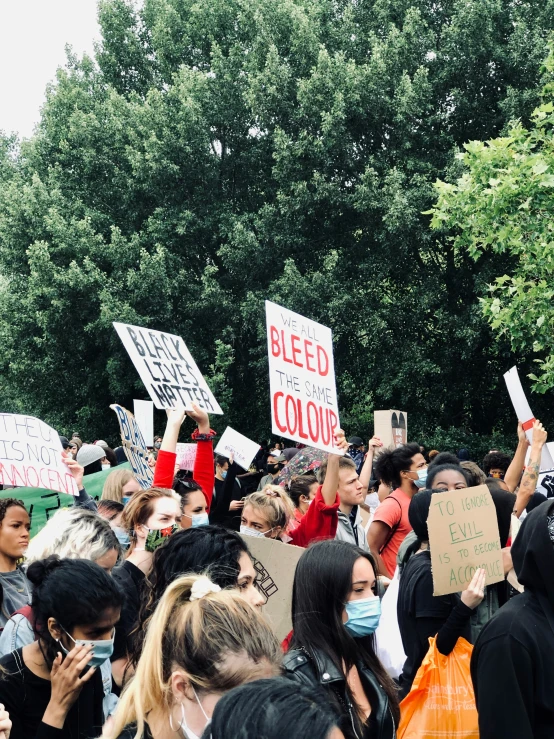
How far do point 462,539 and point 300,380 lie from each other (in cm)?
252

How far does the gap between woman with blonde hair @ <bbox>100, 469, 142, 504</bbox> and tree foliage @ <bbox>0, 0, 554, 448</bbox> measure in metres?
15.1

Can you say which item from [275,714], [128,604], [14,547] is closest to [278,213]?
[14,547]

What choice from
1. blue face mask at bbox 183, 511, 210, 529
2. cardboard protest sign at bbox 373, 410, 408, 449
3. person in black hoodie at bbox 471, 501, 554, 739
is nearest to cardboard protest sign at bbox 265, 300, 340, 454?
blue face mask at bbox 183, 511, 210, 529

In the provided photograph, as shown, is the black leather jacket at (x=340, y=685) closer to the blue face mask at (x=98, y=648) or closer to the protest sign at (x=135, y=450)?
the blue face mask at (x=98, y=648)

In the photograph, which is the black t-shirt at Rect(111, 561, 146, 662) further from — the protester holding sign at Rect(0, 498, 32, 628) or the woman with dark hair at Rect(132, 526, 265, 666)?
the protester holding sign at Rect(0, 498, 32, 628)

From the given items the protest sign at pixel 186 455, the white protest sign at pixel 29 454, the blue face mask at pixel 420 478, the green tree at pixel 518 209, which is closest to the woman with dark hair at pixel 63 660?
the blue face mask at pixel 420 478

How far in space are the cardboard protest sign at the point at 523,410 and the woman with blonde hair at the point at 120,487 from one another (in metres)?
3.04

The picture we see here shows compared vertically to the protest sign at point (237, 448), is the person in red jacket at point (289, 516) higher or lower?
lower

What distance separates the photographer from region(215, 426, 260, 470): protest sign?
1066 centimetres

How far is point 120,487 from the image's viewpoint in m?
7.18

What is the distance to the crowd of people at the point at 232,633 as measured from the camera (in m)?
2.34

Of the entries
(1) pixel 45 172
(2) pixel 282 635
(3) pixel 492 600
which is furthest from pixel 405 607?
(1) pixel 45 172

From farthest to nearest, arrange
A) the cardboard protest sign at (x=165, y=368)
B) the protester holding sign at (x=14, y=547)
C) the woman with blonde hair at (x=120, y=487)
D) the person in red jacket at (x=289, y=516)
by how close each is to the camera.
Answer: the woman with blonde hair at (x=120, y=487) → the cardboard protest sign at (x=165, y=368) → the person in red jacket at (x=289, y=516) → the protester holding sign at (x=14, y=547)

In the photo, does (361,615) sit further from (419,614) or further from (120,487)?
(120,487)
